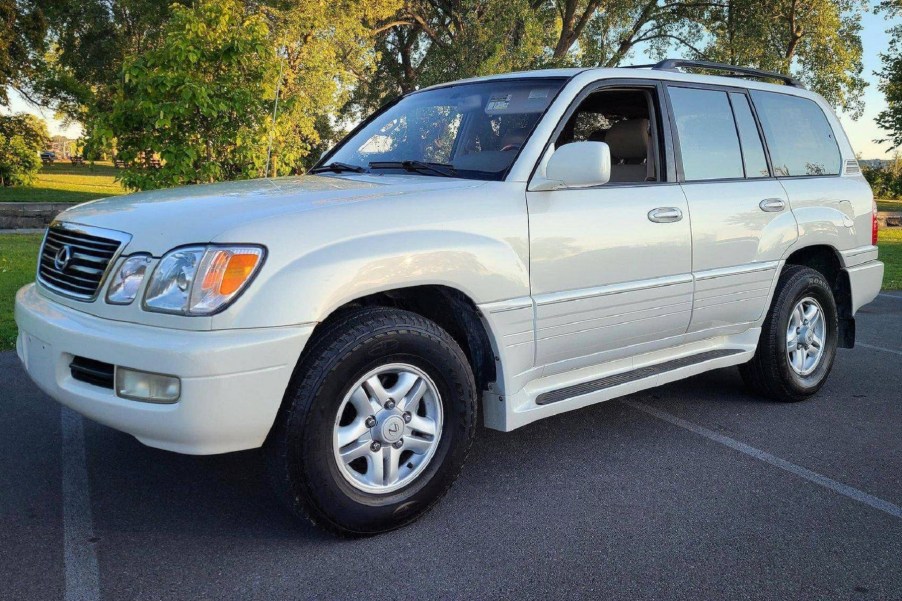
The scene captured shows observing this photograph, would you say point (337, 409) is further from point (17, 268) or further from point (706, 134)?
point (17, 268)

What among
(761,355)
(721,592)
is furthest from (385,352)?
(761,355)

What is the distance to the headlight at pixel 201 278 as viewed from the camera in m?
2.71

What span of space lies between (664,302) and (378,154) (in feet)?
5.47

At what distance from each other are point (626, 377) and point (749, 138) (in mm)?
1728

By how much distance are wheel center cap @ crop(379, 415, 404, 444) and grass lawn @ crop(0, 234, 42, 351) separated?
13.9 ft

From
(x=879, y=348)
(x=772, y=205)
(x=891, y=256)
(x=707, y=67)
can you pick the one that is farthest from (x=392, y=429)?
(x=891, y=256)

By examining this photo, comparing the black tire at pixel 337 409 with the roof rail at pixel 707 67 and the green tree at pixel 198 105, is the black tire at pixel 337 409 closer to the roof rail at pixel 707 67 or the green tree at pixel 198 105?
the roof rail at pixel 707 67

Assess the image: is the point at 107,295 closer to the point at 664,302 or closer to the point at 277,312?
the point at 277,312

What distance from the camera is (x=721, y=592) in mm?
2713

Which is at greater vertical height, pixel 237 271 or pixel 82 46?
pixel 82 46

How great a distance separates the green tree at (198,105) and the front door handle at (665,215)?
22.8ft

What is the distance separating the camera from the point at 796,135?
502 centimetres

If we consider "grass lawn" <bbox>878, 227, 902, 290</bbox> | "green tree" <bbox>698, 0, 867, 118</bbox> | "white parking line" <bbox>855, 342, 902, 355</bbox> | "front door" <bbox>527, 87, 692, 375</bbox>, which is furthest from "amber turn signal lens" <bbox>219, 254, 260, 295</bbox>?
"green tree" <bbox>698, 0, 867, 118</bbox>

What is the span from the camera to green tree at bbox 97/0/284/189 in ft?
31.4
